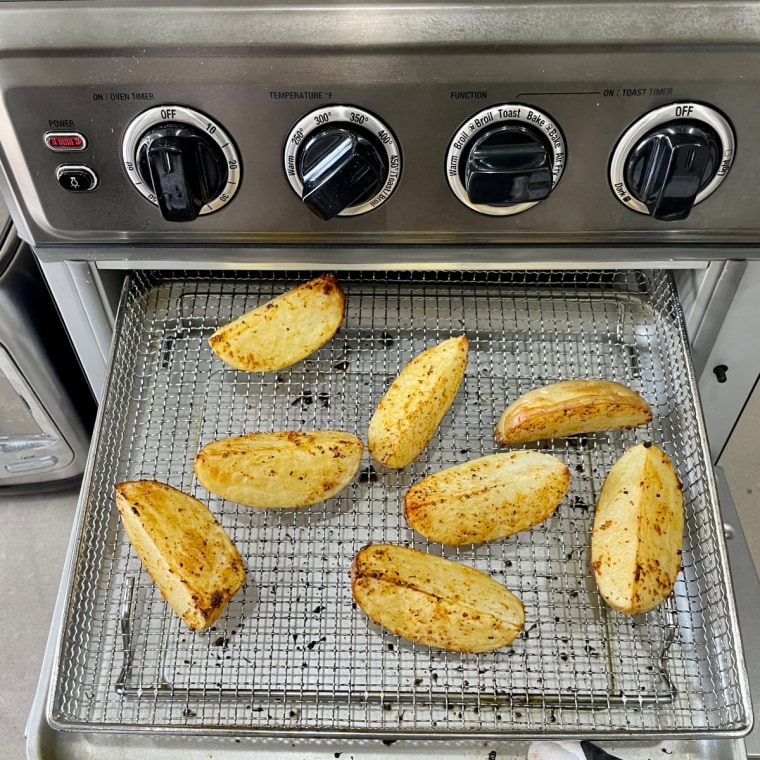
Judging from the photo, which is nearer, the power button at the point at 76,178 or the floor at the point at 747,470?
the power button at the point at 76,178

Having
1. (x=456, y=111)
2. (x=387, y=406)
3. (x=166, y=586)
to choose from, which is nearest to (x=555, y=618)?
(x=387, y=406)

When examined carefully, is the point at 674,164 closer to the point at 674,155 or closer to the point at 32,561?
the point at 674,155

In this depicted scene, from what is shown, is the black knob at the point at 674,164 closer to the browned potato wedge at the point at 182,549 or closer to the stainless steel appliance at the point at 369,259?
the stainless steel appliance at the point at 369,259

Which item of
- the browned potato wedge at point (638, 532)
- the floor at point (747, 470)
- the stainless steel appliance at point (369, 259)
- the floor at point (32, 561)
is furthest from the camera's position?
the floor at point (747, 470)

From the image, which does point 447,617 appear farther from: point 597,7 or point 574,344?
point 597,7

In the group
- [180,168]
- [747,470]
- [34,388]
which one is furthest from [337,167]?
[747,470]

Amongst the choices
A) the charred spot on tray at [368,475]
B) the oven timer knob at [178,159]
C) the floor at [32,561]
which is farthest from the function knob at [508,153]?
the floor at [32,561]
